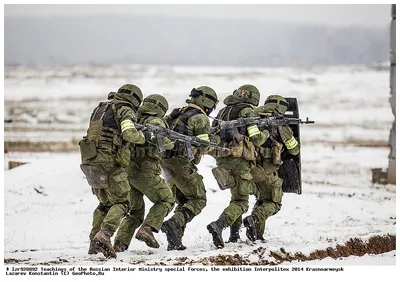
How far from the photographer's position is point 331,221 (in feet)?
50.2

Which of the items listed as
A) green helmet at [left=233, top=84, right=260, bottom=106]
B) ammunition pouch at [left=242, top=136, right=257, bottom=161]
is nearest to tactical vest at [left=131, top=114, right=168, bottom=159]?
ammunition pouch at [left=242, top=136, right=257, bottom=161]

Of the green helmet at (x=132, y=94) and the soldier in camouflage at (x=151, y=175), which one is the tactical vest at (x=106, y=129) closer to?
the green helmet at (x=132, y=94)

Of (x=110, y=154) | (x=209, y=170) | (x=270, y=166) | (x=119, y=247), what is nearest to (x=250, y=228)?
(x=270, y=166)

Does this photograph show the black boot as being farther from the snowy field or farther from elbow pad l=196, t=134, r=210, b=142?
elbow pad l=196, t=134, r=210, b=142

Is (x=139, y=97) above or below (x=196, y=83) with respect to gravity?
below

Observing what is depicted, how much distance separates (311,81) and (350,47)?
4.85m

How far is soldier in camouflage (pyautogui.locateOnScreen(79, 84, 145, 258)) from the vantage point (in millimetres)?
10633

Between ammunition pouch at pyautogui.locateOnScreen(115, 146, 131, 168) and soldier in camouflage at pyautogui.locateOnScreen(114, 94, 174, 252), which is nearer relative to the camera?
ammunition pouch at pyautogui.locateOnScreen(115, 146, 131, 168)

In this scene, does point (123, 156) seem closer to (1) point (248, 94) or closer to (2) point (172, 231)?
(2) point (172, 231)

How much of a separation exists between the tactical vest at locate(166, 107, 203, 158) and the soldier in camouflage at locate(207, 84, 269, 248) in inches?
26.1

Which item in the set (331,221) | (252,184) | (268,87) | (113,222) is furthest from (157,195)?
(268,87)

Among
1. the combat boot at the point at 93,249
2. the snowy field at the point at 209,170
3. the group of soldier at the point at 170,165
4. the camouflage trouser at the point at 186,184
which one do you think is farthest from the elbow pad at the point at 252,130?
the combat boot at the point at 93,249

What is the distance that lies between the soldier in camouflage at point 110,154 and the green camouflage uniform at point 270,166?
7.76 feet
